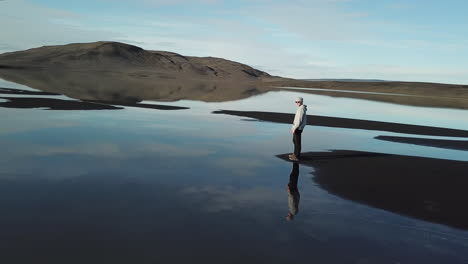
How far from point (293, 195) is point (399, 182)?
3395 mm

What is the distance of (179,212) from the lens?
686 cm

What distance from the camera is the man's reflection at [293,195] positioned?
7.15 m

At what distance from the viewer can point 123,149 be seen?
38.7 feet

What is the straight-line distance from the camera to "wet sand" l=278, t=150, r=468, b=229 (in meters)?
7.86

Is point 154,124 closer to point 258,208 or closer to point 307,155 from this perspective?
point 307,155

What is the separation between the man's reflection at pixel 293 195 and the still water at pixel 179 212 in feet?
0.34

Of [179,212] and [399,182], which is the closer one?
[179,212]

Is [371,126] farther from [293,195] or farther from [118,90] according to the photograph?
[118,90]

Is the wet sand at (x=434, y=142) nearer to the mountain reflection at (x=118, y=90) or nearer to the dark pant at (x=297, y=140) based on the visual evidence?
the dark pant at (x=297, y=140)

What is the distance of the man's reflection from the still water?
0.10 m

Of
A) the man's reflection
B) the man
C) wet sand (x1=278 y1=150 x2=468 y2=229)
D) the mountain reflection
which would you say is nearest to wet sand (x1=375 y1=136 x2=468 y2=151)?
wet sand (x1=278 y1=150 x2=468 y2=229)

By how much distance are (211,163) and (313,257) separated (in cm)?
573

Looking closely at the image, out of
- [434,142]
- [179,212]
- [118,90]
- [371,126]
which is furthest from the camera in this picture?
[118,90]

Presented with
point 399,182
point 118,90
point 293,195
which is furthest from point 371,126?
point 118,90
